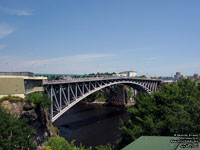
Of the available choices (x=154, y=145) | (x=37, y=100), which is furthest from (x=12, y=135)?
(x=154, y=145)

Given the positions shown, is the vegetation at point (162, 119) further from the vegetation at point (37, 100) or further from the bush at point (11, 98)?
the bush at point (11, 98)

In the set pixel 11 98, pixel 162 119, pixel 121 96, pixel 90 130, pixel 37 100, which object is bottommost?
pixel 90 130

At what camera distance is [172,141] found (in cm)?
1562

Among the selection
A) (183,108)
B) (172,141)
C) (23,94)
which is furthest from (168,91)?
(23,94)

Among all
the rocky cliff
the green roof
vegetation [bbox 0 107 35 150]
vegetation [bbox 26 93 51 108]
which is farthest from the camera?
vegetation [bbox 26 93 51 108]

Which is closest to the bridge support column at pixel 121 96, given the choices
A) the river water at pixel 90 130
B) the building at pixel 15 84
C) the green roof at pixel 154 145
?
the river water at pixel 90 130

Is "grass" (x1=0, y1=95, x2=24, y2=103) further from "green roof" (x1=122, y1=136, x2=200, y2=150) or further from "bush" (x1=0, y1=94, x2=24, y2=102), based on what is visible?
"green roof" (x1=122, y1=136, x2=200, y2=150)

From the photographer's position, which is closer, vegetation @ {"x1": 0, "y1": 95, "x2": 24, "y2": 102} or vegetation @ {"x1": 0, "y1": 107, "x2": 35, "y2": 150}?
vegetation @ {"x1": 0, "y1": 107, "x2": 35, "y2": 150}

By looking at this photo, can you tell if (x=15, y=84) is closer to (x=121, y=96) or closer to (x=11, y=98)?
(x=11, y=98)

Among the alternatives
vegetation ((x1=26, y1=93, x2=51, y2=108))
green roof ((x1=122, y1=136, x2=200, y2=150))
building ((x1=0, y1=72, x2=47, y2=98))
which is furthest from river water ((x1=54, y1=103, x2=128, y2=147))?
green roof ((x1=122, y1=136, x2=200, y2=150))

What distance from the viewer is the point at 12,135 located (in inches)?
845

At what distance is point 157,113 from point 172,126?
7.50 m

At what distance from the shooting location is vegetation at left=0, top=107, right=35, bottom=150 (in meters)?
20.3

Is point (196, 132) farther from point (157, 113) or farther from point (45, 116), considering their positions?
point (45, 116)
